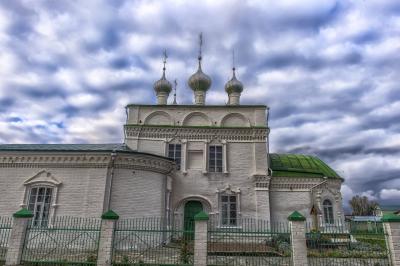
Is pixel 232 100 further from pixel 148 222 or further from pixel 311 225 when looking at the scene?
pixel 148 222

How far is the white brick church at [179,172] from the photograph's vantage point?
1365 cm

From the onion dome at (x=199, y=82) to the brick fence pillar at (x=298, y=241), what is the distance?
12.6m

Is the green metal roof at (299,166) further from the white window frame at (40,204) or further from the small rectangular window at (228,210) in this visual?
the white window frame at (40,204)

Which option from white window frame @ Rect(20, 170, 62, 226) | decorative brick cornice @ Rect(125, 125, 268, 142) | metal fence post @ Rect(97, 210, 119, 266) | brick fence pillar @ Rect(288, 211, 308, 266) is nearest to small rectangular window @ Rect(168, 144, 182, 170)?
decorative brick cornice @ Rect(125, 125, 268, 142)

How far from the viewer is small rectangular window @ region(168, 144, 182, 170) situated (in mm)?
17766

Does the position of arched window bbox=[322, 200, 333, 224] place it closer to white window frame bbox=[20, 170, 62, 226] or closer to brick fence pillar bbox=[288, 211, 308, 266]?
brick fence pillar bbox=[288, 211, 308, 266]

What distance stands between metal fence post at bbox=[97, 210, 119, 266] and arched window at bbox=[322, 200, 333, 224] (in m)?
12.6

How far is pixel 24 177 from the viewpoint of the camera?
13867 mm

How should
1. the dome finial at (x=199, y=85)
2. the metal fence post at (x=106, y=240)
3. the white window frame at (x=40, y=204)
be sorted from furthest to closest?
the dome finial at (x=199, y=85) → the white window frame at (x=40, y=204) → the metal fence post at (x=106, y=240)

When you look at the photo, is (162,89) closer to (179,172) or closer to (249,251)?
(179,172)

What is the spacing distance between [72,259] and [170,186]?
6765 mm

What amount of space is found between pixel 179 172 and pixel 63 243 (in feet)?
22.4

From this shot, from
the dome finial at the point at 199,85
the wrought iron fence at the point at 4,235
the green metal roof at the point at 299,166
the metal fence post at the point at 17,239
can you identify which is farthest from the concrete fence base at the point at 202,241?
the dome finial at the point at 199,85

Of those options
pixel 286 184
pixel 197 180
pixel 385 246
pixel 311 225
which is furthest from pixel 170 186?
pixel 385 246
